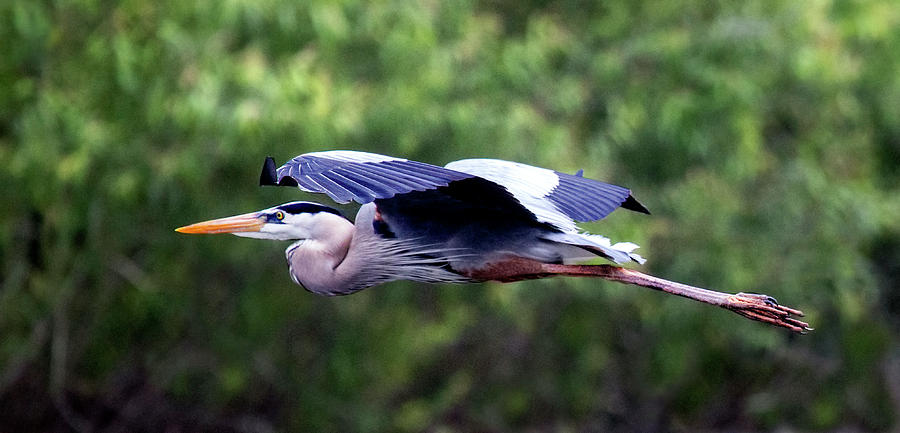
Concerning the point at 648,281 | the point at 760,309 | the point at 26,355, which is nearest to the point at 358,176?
the point at 648,281

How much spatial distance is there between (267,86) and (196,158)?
590 millimetres

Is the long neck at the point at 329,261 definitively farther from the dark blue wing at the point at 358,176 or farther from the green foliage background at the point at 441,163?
the green foliage background at the point at 441,163

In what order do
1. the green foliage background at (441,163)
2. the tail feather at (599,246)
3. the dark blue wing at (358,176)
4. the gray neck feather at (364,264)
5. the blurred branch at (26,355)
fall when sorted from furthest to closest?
1. the blurred branch at (26,355)
2. the green foliage background at (441,163)
3. the gray neck feather at (364,264)
4. the tail feather at (599,246)
5. the dark blue wing at (358,176)

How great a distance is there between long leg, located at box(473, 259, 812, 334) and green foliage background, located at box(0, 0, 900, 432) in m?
3.69

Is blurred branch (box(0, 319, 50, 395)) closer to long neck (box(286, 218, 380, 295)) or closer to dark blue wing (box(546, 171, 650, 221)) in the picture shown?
long neck (box(286, 218, 380, 295))

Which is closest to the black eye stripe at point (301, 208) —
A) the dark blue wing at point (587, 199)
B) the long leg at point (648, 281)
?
the long leg at point (648, 281)

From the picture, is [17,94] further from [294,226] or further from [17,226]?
[294,226]

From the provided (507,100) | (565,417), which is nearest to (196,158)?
(507,100)

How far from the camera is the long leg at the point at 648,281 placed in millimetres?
3289

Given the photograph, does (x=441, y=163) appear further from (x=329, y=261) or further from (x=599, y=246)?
(x=599, y=246)

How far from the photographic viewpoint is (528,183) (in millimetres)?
3508

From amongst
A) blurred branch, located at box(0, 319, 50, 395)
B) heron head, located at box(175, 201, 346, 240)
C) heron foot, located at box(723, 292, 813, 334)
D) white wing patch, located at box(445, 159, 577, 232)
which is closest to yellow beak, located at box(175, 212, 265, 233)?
heron head, located at box(175, 201, 346, 240)

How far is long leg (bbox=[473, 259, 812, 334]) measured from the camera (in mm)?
3289

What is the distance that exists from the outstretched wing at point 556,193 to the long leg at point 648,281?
5.5 inches
